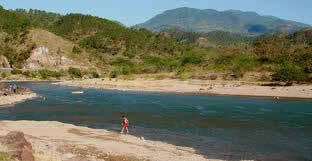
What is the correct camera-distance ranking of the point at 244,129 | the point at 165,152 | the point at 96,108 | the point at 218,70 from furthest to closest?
the point at 218,70 < the point at 96,108 < the point at 244,129 < the point at 165,152

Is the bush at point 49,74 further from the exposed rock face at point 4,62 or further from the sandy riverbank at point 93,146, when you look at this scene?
the sandy riverbank at point 93,146

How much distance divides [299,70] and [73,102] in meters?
53.7

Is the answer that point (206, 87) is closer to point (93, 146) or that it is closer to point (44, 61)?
point (93, 146)

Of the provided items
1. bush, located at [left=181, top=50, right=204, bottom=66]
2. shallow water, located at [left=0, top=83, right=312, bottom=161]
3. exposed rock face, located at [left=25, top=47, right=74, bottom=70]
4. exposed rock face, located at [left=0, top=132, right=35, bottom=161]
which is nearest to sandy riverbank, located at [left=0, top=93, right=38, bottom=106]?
shallow water, located at [left=0, top=83, right=312, bottom=161]

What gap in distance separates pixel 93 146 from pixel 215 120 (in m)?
22.6

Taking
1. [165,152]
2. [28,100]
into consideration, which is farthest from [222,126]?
[28,100]

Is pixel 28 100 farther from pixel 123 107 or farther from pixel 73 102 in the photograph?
pixel 123 107

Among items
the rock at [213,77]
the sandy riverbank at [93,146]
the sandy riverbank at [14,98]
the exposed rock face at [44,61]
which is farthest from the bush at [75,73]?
the sandy riverbank at [93,146]

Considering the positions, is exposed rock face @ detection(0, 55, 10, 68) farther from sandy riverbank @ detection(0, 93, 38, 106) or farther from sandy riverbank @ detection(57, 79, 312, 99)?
sandy riverbank @ detection(0, 93, 38, 106)

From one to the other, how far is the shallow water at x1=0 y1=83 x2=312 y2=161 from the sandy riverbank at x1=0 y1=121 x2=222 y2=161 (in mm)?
2477

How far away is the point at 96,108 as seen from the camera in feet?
214

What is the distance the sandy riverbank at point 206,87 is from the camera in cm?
8763

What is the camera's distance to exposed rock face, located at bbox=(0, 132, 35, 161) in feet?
75.3

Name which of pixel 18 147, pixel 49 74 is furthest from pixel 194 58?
pixel 18 147
